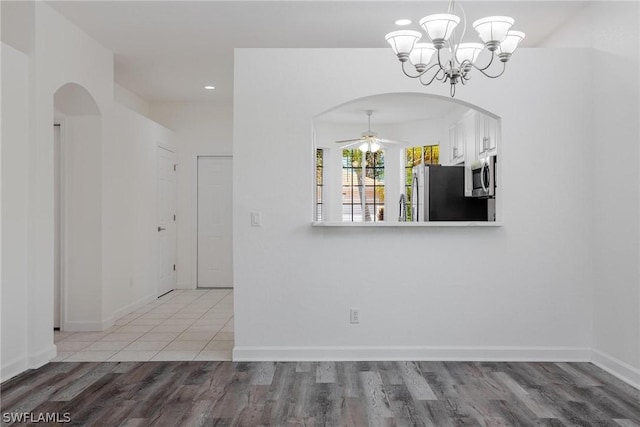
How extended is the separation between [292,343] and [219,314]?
1997mm

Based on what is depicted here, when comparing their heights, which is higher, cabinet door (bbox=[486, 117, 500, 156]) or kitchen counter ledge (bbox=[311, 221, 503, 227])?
cabinet door (bbox=[486, 117, 500, 156])

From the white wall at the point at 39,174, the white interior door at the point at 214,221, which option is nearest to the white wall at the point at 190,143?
the white interior door at the point at 214,221

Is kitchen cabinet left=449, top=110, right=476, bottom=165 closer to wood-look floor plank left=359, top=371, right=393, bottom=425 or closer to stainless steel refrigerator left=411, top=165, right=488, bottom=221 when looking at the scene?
stainless steel refrigerator left=411, top=165, right=488, bottom=221

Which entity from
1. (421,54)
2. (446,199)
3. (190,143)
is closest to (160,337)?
(446,199)

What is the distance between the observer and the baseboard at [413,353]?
3908mm

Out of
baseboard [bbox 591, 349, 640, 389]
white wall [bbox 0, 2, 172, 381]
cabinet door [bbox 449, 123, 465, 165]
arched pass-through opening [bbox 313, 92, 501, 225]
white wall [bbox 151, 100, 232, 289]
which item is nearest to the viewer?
baseboard [bbox 591, 349, 640, 389]

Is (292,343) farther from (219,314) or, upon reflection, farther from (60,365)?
(219,314)

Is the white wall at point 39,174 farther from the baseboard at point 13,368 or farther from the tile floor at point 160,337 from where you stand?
the tile floor at point 160,337

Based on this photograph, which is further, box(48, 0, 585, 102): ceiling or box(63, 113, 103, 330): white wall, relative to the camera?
box(63, 113, 103, 330): white wall

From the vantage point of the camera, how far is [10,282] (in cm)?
362

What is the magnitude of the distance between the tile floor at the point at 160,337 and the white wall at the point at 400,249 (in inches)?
23.0

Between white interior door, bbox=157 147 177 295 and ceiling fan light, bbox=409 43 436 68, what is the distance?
15.5 feet

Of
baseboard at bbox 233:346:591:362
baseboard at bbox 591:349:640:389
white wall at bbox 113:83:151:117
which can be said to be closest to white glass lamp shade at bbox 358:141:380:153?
white wall at bbox 113:83:151:117

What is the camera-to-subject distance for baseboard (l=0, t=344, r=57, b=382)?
3.52 meters
